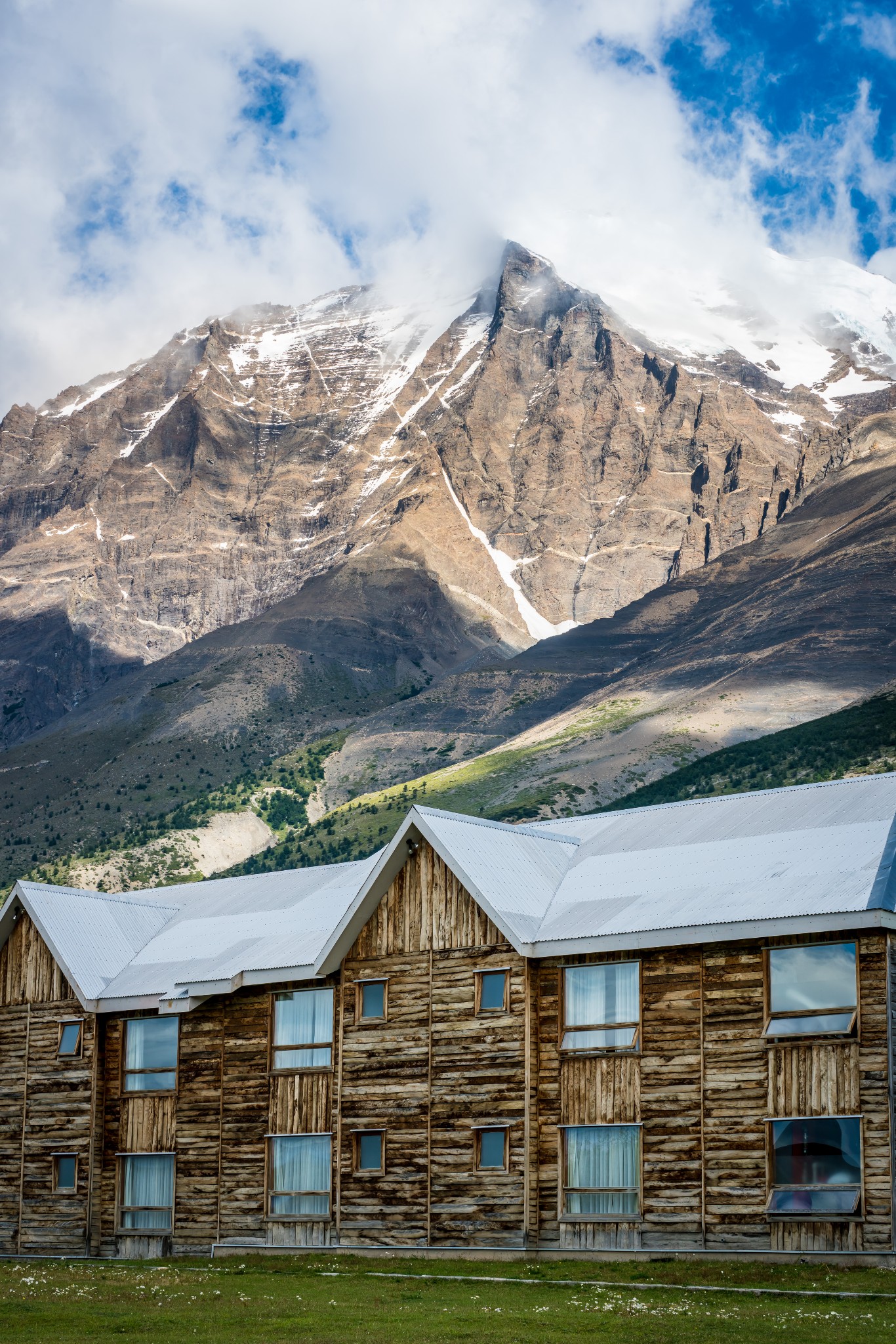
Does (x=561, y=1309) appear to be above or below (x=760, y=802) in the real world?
below

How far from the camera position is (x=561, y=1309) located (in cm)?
2844

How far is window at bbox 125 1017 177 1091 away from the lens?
44500 mm

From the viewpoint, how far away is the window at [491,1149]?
37781mm

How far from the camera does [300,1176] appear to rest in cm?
4119

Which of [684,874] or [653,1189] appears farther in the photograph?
[684,874]

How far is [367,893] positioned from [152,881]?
5822 inches

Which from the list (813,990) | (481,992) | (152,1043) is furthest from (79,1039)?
(813,990)

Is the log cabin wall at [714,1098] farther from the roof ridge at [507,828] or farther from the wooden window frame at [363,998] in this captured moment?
the roof ridge at [507,828]

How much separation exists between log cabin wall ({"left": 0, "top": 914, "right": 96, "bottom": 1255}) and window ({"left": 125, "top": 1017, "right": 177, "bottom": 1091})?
108 cm

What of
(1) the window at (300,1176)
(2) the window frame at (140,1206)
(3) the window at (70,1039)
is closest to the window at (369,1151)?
(1) the window at (300,1176)

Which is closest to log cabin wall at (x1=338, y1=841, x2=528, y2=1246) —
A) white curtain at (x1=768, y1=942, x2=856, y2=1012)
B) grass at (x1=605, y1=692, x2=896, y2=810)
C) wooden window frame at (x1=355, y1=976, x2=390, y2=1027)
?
wooden window frame at (x1=355, y1=976, x2=390, y2=1027)

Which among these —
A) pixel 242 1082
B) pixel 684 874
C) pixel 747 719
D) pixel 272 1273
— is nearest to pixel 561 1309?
pixel 272 1273

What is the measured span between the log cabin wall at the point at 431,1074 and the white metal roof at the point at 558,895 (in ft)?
2.77

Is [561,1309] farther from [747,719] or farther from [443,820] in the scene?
[747,719]
